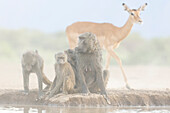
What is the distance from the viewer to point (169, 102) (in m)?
13.3

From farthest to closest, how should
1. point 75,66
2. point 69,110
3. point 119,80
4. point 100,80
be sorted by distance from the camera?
point 119,80 < point 75,66 < point 100,80 < point 69,110

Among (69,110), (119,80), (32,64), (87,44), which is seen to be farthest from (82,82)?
(119,80)

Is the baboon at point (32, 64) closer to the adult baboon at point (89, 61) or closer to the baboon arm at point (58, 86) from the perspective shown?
the baboon arm at point (58, 86)

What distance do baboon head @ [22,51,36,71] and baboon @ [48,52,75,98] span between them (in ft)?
1.85

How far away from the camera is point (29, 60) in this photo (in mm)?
12539

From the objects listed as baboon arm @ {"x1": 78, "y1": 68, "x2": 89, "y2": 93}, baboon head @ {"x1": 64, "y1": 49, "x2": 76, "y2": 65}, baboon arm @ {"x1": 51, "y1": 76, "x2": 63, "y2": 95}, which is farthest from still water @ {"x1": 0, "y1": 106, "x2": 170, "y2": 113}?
baboon head @ {"x1": 64, "y1": 49, "x2": 76, "y2": 65}

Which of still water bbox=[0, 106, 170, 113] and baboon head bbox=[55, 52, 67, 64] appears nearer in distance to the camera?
still water bbox=[0, 106, 170, 113]

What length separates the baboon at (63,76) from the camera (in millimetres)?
12231

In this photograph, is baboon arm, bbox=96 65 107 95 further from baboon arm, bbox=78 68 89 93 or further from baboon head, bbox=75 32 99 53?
baboon head, bbox=75 32 99 53

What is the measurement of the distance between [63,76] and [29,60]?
2.82 feet

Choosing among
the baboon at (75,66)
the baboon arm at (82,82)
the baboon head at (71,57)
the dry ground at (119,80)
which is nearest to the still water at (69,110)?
the baboon arm at (82,82)

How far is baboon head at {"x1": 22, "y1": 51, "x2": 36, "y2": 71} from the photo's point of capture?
12.5 metres

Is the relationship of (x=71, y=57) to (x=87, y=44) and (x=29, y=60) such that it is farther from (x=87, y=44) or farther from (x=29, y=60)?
(x=29, y=60)

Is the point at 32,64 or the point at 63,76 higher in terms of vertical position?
the point at 32,64
